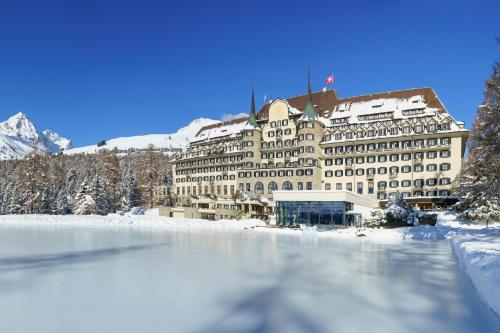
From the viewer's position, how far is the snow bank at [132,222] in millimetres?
52250

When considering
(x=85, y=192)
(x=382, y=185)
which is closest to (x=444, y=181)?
(x=382, y=185)

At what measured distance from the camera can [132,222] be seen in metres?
59.7

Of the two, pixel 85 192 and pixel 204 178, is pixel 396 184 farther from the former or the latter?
pixel 85 192

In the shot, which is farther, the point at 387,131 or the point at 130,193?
the point at 130,193

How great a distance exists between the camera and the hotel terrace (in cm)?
5078

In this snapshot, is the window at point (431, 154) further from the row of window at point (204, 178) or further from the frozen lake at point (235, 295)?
the frozen lake at point (235, 295)

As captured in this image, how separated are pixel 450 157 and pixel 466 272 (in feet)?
136

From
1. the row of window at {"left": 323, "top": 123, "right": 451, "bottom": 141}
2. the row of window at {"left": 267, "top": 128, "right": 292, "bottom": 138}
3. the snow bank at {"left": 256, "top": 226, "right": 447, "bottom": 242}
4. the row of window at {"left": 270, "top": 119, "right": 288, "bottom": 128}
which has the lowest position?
the snow bank at {"left": 256, "top": 226, "right": 447, "bottom": 242}

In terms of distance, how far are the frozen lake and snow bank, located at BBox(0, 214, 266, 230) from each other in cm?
3162

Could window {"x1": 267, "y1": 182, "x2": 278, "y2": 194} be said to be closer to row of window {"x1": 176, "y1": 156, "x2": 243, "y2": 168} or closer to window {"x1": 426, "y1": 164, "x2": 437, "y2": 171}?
row of window {"x1": 176, "y1": 156, "x2": 243, "y2": 168}

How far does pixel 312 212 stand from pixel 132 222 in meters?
31.1

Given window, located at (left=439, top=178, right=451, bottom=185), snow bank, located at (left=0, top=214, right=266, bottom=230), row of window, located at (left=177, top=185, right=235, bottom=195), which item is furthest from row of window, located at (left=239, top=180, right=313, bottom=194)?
window, located at (left=439, top=178, right=451, bottom=185)

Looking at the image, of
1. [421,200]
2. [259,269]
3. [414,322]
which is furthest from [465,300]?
[421,200]

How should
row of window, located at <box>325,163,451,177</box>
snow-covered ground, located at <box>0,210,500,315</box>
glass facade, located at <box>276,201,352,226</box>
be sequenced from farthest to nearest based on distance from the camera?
1. row of window, located at <box>325,163,451,177</box>
2. glass facade, located at <box>276,201,352,226</box>
3. snow-covered ground, located at <box>0,210,500,315</box>
